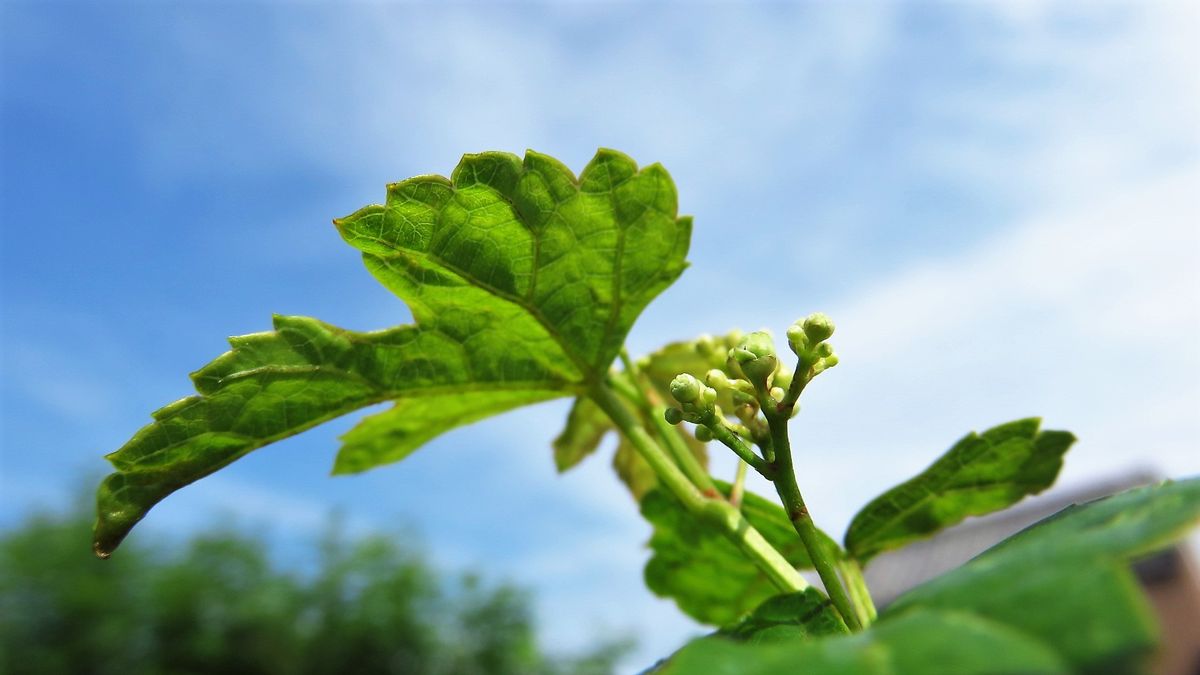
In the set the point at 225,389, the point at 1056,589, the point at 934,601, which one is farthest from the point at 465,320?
the point at 1056,589

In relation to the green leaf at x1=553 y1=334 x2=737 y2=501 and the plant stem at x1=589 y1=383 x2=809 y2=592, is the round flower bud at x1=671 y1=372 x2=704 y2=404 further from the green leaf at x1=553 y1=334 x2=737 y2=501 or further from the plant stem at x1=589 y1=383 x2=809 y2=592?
the green leaf at x1=553 y1=334 x2=737 y2=501

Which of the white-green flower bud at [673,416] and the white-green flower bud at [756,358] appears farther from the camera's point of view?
the white-green flower bud at [673,416]

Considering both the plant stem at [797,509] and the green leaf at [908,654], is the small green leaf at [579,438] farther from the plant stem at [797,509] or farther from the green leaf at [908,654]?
the green leaf at [908,654]

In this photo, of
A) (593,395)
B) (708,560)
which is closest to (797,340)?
(593,395)

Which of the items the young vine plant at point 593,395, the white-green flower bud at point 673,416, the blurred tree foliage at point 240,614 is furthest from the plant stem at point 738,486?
the blurred tree foliage at point 240,614

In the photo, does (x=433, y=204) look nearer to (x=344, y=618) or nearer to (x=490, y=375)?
(x=490, y=375)

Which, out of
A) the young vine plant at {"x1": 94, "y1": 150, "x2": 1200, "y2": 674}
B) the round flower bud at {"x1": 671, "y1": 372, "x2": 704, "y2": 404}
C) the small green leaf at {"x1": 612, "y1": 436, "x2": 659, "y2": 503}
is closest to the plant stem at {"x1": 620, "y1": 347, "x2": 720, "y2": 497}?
the young vine plant at {"x1": 94, "y1": 150, "x2": 1200, "y2": 674}

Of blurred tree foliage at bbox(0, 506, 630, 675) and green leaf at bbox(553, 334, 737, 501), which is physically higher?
blurred tree foliage at bbox(0, 506, 630, 675)
